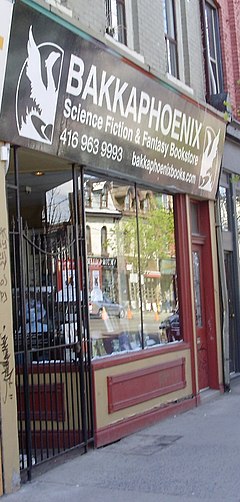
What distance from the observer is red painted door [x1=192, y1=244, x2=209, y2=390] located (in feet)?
35.3

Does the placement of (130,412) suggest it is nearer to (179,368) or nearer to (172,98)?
(179,368)

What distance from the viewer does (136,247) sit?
926 centimetres

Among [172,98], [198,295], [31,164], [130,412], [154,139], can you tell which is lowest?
[130,412]

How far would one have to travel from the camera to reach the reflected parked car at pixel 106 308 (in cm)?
813

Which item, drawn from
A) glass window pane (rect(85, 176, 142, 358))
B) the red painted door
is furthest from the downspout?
glass window pane (rect(85, 176, 142, 358))

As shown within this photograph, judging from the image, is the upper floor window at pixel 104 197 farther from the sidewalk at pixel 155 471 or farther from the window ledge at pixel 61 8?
the sidewalk at pixel 155 471

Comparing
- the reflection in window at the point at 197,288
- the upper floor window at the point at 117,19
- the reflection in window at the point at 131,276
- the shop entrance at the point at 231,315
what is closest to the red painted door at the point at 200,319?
the reflection in window at the point at 197,288

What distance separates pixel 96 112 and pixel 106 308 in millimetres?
2408

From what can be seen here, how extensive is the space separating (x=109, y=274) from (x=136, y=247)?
2.59 ft

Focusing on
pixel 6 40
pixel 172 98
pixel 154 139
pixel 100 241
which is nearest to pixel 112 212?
pixel 100 241

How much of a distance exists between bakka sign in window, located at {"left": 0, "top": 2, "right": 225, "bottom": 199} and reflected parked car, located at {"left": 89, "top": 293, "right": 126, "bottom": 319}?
1.59 meters

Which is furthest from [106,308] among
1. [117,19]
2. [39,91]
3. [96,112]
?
[117,19]

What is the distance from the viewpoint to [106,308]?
27.9 feet

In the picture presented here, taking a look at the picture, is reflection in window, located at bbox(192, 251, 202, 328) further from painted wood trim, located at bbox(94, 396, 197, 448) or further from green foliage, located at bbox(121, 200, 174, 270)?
painted wood trim, located at bbox(94, 396, 197, 448)
